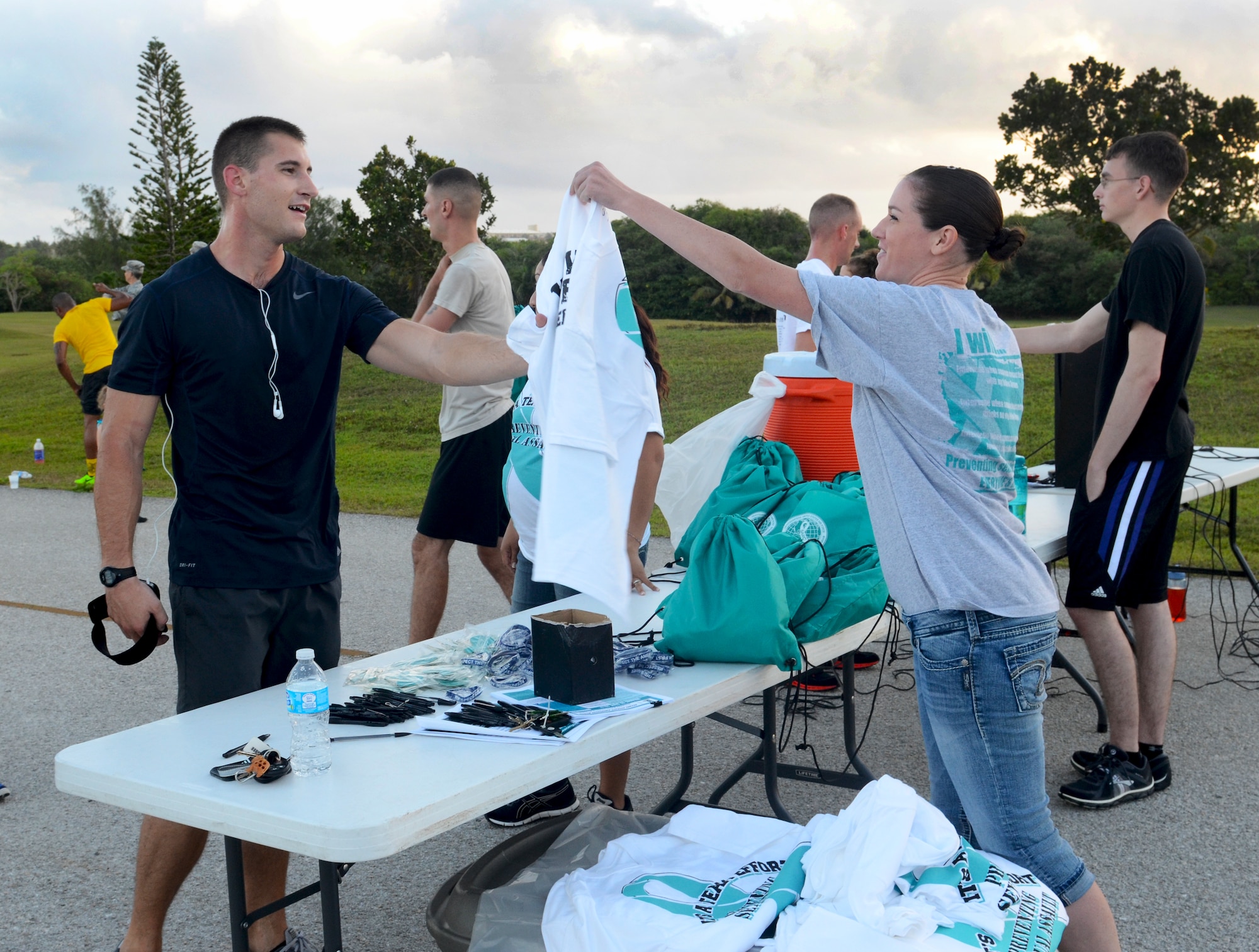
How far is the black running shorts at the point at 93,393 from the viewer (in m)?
11.4

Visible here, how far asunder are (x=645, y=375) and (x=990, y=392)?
913 mm

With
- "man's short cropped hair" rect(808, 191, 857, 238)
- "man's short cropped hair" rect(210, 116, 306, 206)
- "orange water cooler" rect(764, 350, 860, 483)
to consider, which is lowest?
"orange water cooler" rect(764, 350, 860, 483)

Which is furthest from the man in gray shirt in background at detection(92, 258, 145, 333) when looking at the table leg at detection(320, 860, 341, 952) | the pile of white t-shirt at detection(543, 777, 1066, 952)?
the pile of white t-shirt at detection(543, 777, 1066, 952)

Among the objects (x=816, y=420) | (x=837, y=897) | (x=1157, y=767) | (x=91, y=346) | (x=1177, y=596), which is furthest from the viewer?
(x=91, y=346)

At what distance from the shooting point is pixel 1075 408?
5094 mm

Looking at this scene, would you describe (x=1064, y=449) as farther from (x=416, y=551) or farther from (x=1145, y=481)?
(x=416, y=551)

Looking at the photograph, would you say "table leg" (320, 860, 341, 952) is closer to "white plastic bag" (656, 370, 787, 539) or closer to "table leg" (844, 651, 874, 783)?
"table leg" (844, 651, 874, 783)

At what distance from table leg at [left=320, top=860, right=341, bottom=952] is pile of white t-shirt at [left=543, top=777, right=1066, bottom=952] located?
1.42ft

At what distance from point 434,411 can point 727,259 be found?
16205 millimetres

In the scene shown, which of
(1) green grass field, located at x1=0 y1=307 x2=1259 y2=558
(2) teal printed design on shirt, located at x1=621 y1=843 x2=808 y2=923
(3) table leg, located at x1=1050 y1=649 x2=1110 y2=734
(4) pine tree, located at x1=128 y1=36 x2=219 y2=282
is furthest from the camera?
(4) pine tree, located at x1=128 y1=36 x2=219 y2=282

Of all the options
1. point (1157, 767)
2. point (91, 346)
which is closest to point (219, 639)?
point (1157, 767)

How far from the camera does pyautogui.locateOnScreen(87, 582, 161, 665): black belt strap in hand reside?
2.66m

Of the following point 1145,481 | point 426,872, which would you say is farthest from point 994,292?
point 426,872

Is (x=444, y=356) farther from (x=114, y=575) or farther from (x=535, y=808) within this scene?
(x=535, y=808)
